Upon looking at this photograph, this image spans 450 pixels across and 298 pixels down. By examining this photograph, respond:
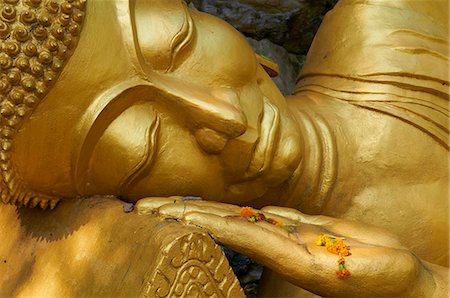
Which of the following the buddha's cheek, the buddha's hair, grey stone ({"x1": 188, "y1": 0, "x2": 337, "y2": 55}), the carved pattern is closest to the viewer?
the carved pattern

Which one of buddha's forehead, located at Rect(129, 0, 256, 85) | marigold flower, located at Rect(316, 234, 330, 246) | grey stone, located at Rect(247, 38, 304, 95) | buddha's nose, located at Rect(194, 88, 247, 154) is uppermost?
buddha's forehead, located at Rect(129, 0, 256, 85)

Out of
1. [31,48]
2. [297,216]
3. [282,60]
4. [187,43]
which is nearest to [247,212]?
[297,216]

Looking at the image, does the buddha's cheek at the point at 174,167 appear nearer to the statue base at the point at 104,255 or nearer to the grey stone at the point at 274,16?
the statue base at the point at 104,255

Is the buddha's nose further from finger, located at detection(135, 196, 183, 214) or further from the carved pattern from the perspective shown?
the carved pattern

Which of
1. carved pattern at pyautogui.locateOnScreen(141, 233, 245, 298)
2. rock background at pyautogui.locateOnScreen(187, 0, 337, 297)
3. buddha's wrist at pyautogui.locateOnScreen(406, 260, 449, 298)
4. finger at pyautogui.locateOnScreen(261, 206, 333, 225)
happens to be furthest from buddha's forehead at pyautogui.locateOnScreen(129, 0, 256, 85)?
rock background at pyautogui.locateOnScreen(187, 0, 337, 297)

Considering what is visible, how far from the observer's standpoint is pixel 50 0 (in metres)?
1.17

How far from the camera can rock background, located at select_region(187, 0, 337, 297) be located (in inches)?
91.0

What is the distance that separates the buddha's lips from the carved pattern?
0.25 m

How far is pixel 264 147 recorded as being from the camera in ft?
4.35

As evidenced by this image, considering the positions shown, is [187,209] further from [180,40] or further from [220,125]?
[180,40]

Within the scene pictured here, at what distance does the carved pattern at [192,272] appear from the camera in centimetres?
105

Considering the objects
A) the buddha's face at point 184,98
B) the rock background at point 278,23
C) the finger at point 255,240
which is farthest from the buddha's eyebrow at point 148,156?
the rock background at point 278,23

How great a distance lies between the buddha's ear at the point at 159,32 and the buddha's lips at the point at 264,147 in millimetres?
189

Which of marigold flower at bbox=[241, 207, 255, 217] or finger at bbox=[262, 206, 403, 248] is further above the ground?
marigold flower at bbox=[241, 207, 255, 217]
